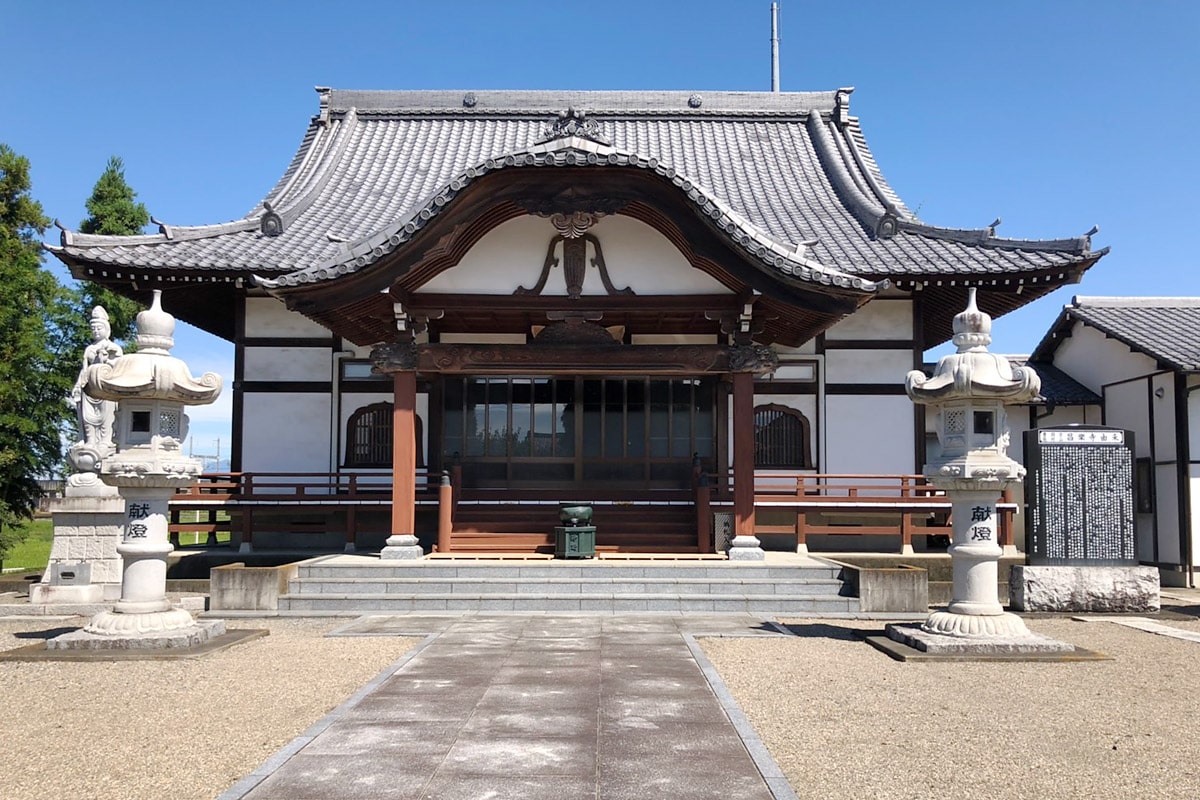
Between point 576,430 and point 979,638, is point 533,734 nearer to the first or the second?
point 979,638

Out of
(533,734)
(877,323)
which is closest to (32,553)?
(877,323)

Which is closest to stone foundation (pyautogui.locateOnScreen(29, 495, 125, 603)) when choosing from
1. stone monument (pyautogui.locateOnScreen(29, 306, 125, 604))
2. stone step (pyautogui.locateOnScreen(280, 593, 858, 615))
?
stone monument (pyautogui.locateOnScreen(29, 306, 125, 604))

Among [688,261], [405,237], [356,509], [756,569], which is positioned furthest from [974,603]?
[356,509]

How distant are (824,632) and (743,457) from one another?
140 inches

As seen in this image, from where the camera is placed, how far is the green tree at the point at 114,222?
25734 mm

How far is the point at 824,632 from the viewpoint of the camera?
1034 cm

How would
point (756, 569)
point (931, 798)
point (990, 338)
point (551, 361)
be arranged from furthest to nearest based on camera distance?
1. point (551, 361)
2. point (756, 569)
3. point (990, 338)
4. point (931, 798)

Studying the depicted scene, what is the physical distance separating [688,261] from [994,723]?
8338 mm

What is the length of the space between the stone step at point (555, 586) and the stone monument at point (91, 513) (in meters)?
2.88

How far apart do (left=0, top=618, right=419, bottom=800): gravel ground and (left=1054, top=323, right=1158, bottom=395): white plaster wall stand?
15.2 meters

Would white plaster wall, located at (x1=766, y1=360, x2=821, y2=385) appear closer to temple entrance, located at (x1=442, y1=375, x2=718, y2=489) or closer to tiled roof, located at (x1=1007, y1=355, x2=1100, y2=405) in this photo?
temple entrance, located at (x1=442, y1=375, x2=718, y2=489)

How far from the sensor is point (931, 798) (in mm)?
4781

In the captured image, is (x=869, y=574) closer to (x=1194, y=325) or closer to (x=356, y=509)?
(x=356, y=509)

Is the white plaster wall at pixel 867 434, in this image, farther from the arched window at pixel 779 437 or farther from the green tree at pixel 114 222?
the green tree at pixel 114 222
